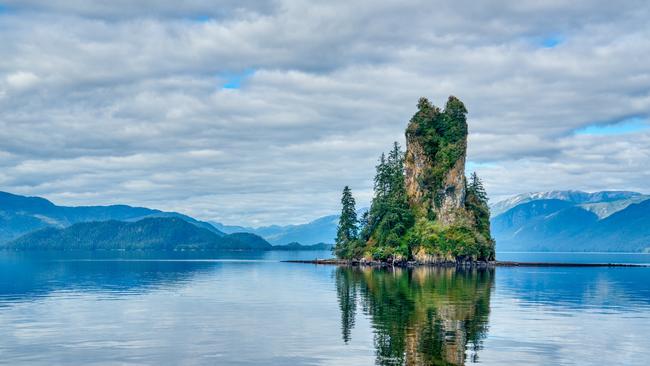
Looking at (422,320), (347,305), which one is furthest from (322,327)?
(347,305)

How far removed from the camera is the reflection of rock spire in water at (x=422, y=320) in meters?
51.4

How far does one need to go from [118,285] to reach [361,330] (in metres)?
81.3

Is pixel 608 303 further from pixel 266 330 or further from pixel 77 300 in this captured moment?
pixel 77 300

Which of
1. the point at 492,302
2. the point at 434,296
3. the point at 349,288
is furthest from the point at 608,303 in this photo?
the point at 349,288

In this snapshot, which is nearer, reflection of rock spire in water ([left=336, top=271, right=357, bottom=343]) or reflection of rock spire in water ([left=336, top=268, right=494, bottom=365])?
reflection of rock spire in water ([left=336, top=268, right=494, bottom=365])

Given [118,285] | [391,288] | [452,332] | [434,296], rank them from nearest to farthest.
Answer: [452,332] < [434,296] < [391,288] < [118,285]

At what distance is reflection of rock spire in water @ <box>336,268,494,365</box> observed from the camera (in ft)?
169

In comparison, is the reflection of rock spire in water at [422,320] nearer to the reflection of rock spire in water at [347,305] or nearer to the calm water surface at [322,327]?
the reflection of rock spire in water at [347,305]

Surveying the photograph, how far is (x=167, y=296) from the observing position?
105000 millimetres

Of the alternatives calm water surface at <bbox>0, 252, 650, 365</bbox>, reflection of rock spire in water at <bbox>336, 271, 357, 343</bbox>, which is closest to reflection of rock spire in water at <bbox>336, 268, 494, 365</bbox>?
reflection of rock spire in water at <bbox>336, 271, 357, 343</bbox>

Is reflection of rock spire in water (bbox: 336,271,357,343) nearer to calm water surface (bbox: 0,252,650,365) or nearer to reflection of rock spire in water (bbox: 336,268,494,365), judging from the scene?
reflection of rock spire in water (bbox: 336,268,494,365)

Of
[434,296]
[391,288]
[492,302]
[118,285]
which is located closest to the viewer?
[492,302]

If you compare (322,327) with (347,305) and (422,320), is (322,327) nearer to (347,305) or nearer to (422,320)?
(422,320)

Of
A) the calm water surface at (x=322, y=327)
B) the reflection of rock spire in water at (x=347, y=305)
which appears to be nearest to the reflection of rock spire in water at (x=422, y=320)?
the reflection of rock spire in water at (x=347, y=305)
